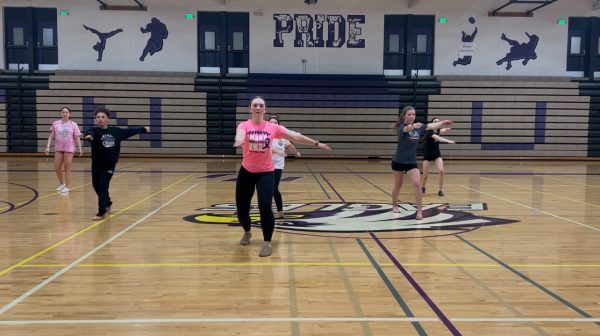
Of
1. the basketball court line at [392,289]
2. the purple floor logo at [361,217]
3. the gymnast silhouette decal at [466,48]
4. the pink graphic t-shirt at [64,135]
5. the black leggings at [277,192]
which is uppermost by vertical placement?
the gymnast silhouette decal at [466,48]

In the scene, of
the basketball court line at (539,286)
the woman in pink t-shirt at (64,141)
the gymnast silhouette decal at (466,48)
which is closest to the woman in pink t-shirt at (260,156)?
the basketball court line at (539,286)

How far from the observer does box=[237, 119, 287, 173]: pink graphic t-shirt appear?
5137 mm

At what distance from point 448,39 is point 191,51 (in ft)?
41.9

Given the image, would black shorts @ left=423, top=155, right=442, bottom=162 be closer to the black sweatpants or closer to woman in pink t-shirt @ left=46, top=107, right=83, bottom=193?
the black sweatpants

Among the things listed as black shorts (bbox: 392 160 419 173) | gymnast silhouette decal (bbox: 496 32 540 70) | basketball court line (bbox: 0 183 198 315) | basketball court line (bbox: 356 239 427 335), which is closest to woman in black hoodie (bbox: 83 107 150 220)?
basketball court line (bbox: 0 183 198 315)

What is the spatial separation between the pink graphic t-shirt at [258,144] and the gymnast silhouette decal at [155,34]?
18576 mm

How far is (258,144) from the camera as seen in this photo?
515cm

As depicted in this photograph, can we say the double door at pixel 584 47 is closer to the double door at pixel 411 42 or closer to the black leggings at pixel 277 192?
the double door at pixel 411 42

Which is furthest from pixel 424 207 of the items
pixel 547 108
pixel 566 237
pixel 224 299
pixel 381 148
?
pixel 547 108

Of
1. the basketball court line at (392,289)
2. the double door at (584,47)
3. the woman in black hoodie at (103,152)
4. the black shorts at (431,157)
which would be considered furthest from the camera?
the double door at (584,47)

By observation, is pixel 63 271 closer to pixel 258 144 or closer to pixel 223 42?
pixel 258 144

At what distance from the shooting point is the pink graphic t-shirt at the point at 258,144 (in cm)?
514

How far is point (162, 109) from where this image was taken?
2169cm

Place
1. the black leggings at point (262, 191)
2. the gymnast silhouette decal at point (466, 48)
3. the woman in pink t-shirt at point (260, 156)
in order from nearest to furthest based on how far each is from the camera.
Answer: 1. the woman in pink t-shirt at point (260, 156)
2. the black leggings at point (262, 191)
3. the gymnast silhouette decal at point (466, 48)
